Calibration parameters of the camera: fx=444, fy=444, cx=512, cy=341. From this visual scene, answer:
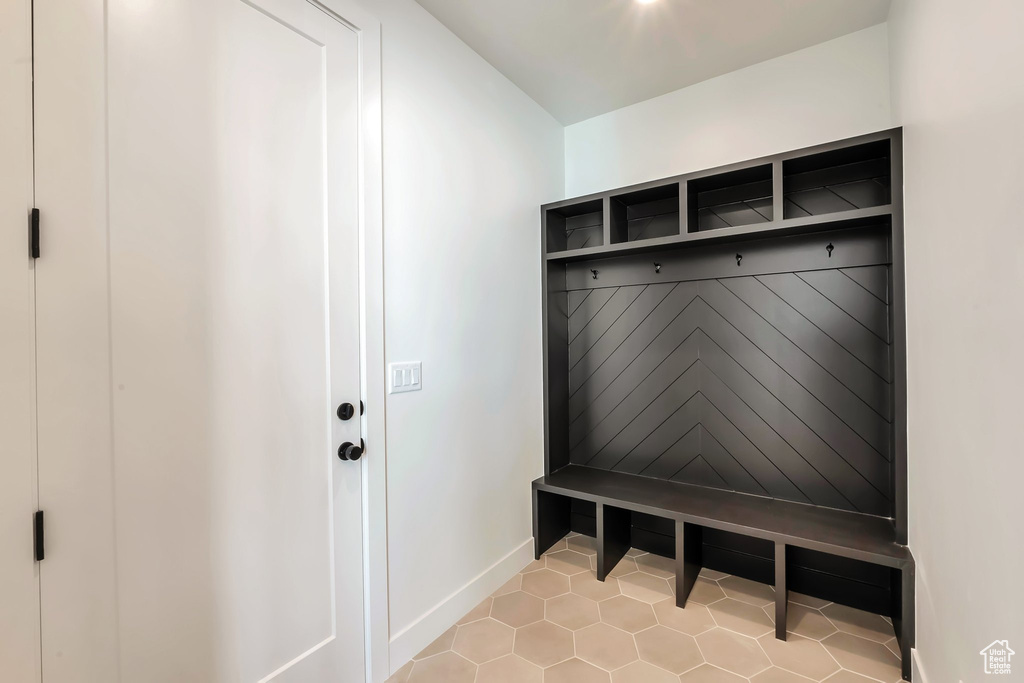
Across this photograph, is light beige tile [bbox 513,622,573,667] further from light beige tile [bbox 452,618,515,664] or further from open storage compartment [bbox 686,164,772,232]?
open storage compartment [bbox 686,164,772,232]

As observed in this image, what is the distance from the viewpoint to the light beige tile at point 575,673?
1661 mm

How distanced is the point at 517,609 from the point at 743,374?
1.66 meters

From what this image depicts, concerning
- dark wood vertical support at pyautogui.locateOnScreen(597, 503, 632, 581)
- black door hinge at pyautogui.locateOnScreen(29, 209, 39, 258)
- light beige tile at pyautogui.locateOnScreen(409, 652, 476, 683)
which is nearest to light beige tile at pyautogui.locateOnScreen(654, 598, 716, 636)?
dark wood vertical support at pyautogui.locateOnScreen(597, 503, 632, 581)

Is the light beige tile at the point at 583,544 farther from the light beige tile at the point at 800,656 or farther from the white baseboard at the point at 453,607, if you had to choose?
the light beige tile at the point at 800,656

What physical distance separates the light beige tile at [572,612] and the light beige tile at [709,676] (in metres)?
0.44

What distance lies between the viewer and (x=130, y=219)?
1108 millimetres

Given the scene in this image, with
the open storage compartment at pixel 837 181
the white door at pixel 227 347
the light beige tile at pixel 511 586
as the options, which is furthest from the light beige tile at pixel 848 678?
the open storage compartment at pixel 837 181

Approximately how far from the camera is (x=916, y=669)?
1565 millimetres

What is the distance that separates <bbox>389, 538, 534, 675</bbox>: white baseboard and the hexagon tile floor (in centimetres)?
3

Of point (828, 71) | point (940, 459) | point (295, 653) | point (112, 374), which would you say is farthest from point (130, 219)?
point (828, 71)

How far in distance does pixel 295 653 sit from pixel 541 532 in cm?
147

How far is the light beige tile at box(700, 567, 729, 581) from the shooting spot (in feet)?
7.79

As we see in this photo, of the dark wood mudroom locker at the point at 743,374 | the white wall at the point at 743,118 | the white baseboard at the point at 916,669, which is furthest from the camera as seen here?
the white wall at the point at 743,118

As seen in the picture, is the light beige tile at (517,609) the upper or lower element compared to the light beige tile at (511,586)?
upper
